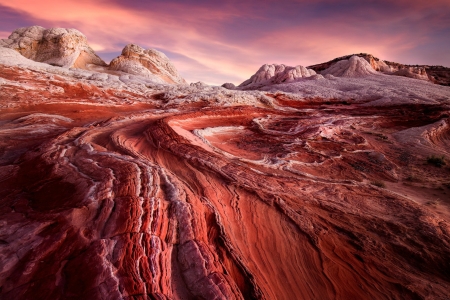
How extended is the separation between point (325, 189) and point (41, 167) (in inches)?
281

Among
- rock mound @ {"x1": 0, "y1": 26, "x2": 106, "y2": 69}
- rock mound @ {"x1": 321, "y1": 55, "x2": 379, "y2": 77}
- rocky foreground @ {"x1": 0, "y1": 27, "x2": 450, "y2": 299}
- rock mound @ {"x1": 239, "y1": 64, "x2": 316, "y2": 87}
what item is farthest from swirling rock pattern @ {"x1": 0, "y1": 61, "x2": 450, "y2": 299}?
rock mound @ {"x1": 0, "y1": 26, "x2": 106, "y2": 69}

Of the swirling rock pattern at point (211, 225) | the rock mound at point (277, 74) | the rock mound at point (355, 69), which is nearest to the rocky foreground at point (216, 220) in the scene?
the swirling rock pattern at point (211, 225)

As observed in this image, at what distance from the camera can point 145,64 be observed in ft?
143

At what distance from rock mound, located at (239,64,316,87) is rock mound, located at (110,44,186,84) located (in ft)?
55.7

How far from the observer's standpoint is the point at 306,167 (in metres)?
7.34

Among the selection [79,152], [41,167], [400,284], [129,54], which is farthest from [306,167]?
[129,54]

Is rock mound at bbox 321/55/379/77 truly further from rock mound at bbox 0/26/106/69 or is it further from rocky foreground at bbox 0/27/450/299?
rock mound at bbox 0/26/106/69

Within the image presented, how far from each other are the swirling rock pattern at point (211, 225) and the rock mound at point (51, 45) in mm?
40069

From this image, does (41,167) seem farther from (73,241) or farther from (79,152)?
(73,241)

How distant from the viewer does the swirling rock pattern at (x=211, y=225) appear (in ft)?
8.49

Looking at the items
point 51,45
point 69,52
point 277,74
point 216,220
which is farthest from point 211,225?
point 51,45

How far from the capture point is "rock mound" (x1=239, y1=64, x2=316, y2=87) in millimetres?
37716

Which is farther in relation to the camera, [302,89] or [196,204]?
[302,89]

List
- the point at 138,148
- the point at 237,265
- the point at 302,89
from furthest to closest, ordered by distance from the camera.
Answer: the point at 302,89
the point at 138,148
the point at 237,265
